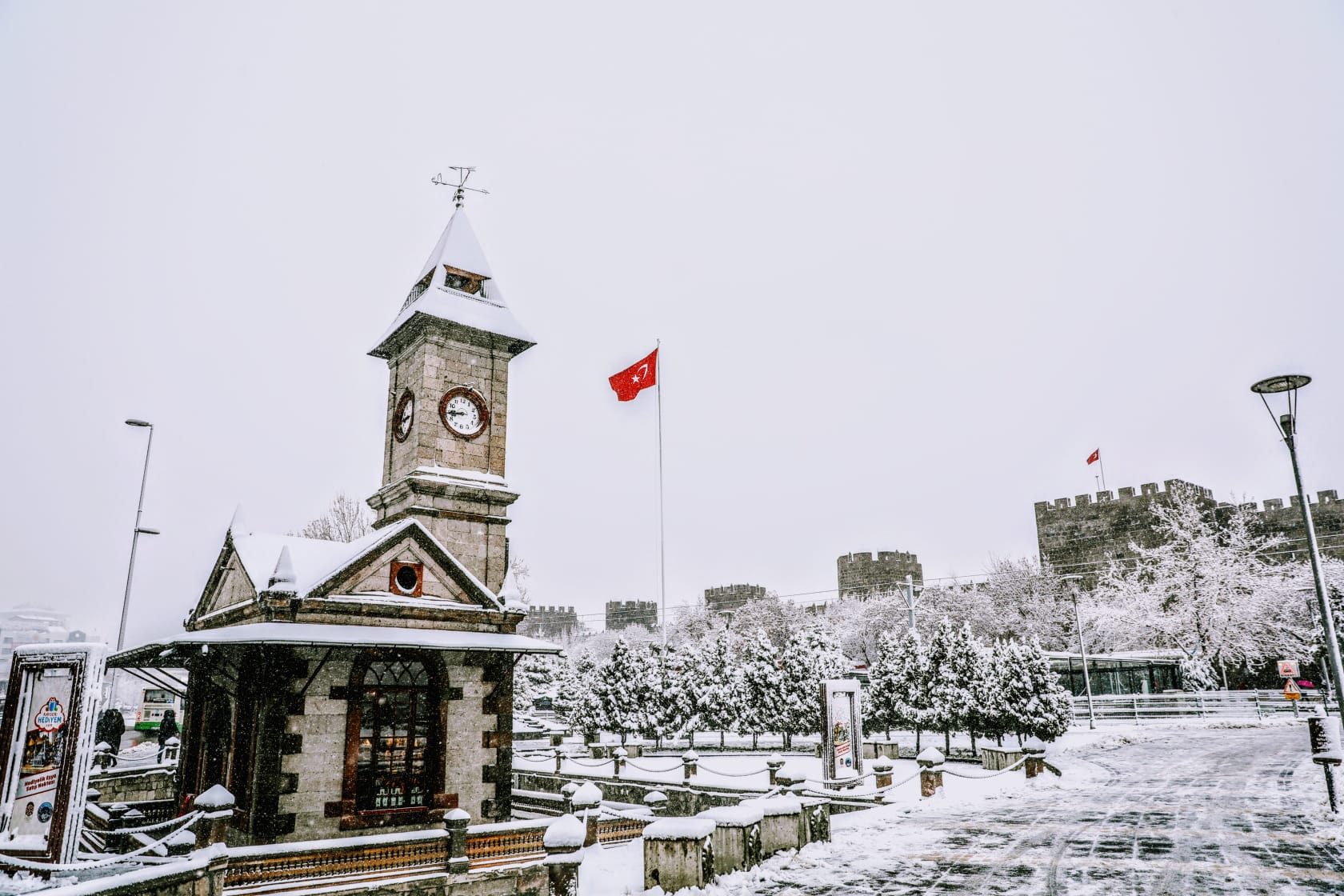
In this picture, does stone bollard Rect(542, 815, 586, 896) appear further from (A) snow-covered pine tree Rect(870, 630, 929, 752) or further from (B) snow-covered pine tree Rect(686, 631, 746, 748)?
(B) snow-covered pine tree Rect(686, 631, 746, 748)

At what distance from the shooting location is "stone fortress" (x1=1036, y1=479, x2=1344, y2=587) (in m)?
54.2

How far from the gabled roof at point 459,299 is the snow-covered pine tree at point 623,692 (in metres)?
20.2

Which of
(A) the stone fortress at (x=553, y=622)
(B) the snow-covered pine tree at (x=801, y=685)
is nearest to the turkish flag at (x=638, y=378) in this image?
(B) the snow-covered pine tree at (x=801, y=685)

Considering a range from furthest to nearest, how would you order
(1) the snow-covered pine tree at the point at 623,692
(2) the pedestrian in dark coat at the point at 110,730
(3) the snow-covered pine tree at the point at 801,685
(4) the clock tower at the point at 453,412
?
(1) the snow-covered pine tree at the point at 623,692 → (3) the snow-covered pine tree at the point at 801,685 → (2) the pedestrian in dark coat at the point at 110,730 → (4) the clock tower at the point at 453,412

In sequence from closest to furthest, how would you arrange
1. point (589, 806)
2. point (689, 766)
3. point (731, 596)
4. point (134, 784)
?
point (589, 806), point (134, 784), point (689, 766), point (731, 596)

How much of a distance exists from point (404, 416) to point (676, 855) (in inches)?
548

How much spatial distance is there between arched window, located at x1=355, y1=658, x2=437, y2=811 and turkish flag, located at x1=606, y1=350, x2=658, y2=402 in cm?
1644

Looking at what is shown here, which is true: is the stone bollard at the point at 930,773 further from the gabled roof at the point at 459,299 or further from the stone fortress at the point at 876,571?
the stone fortress at the point at 876,571

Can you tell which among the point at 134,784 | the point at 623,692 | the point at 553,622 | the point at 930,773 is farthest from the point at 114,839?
the point at 553,622

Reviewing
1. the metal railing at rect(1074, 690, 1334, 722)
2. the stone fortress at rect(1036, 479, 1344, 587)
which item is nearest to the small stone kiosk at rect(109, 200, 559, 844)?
the metal railing at rect(1074, 690, 1334, 722)

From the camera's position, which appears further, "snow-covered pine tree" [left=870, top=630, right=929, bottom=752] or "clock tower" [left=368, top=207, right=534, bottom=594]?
"snow-covered pine tree" [left=870, top=630, right=929, bottom=752]

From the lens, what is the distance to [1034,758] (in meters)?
21.7

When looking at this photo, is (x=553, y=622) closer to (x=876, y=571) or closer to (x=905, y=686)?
(x=876, y=571)

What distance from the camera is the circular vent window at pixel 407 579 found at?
57.0ft
